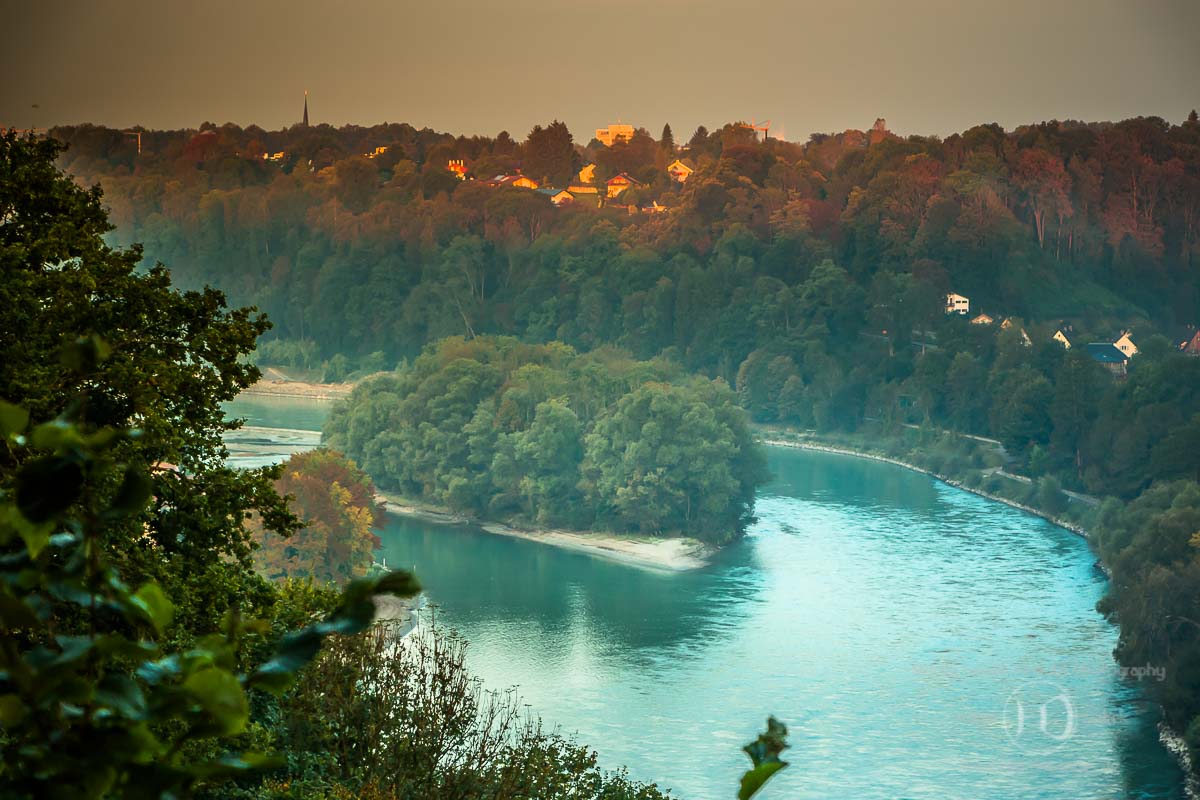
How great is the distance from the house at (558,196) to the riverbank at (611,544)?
28.0 m

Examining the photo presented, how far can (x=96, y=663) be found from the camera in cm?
102

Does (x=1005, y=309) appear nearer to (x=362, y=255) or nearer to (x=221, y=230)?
(x=362, y=255)

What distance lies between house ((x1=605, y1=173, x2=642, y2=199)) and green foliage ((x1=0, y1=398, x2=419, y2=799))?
5988 centimetres

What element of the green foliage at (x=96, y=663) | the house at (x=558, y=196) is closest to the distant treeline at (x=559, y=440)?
the house at (x=558, y=196)

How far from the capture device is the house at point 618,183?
61.1 metres

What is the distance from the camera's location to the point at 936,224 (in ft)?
153

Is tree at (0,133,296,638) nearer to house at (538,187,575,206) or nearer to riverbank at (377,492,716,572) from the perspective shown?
riverbank at (377,492,716,572)

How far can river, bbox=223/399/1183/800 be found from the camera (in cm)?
1523

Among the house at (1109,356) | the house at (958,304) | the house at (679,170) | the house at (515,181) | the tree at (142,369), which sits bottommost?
the tree at (142,369)

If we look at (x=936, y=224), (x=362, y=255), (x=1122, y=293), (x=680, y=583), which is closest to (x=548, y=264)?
(x=362, y=255)

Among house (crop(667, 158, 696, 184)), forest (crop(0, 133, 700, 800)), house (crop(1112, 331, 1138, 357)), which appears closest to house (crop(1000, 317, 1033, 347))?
house (crop(1112, 331, 1138, 357))

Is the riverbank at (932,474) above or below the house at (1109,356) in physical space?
below

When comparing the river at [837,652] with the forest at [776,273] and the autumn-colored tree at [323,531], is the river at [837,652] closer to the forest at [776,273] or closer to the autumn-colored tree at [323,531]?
the autumn-colored tree at [323,531]

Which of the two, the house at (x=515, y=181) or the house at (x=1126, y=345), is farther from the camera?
the house at (x=515, y=181)
